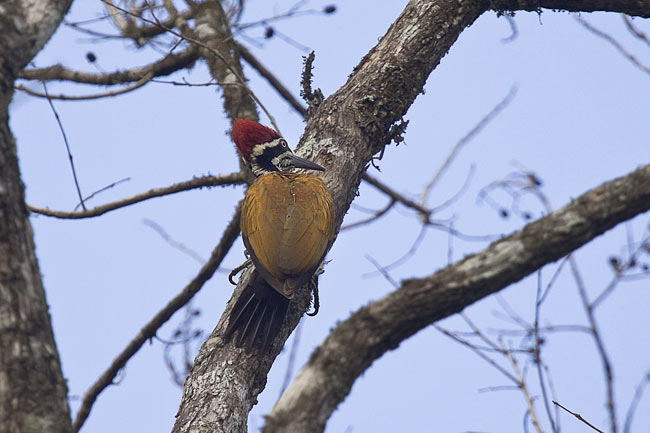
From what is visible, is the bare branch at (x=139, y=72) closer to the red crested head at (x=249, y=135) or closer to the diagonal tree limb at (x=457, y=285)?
the red crested head at (x=249, y=135)

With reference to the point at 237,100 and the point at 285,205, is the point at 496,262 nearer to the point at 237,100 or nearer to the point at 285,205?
the point at 285,205

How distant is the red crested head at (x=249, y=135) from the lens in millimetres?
4871

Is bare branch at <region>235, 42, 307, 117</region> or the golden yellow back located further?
bare branch at <region>235, 42, 307, 117</region>

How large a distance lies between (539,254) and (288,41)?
12.9 feet

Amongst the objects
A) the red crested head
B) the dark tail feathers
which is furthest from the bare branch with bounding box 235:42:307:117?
the dark tail feathers

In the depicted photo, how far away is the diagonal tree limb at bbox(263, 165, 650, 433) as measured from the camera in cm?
192

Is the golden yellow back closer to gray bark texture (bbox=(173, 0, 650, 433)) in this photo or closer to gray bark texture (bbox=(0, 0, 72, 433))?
gray bark texture (bbox=(173, 0, 650, 433))

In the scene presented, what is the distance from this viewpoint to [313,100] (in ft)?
14.5

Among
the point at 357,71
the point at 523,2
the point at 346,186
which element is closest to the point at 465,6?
the point at 523,2

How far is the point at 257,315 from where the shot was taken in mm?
3455

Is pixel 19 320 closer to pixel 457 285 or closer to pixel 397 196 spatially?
pixel 457 285

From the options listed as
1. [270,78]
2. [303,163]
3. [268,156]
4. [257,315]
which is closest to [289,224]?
[303,163]

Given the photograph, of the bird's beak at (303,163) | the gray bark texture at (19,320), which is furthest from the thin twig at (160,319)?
the gray bark texture at (19,320)

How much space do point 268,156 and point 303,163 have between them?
29.1 inches
